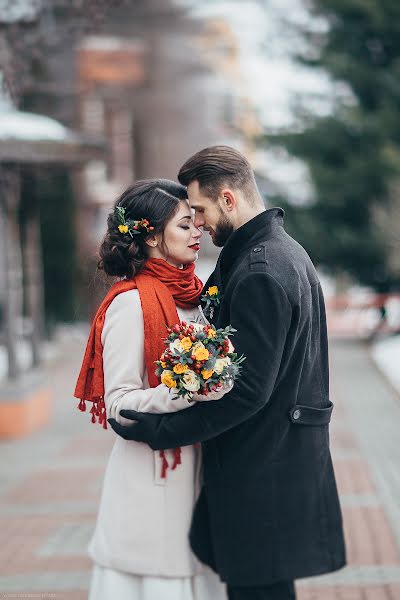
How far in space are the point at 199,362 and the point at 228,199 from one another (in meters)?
0.62

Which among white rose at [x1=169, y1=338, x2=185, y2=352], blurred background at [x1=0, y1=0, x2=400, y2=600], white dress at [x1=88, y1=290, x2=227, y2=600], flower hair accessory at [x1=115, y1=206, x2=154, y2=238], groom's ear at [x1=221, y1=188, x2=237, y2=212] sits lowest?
blurred background at [x1=0, y1=0, x2=400, y2=600]

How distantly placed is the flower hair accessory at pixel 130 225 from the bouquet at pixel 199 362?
493 millimetres

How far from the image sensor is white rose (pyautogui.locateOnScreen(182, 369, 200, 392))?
2.38m

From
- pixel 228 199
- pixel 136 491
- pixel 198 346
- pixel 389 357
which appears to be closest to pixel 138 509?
pixel 136 491

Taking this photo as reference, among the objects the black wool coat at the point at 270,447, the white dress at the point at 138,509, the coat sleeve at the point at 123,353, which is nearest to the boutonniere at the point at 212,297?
the black wool coat at the point at 270,447

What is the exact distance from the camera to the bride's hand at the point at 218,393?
7.86ft

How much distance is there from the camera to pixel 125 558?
9.16 ft

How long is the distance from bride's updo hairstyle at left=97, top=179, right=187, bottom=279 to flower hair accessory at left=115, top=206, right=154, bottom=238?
0.01 meters

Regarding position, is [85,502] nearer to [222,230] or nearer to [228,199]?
[222,230]

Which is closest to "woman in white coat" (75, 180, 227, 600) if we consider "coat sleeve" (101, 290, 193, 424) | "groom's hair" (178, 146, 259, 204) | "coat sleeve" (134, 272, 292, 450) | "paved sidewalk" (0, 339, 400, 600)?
"coat sleeve" (101, 290, 193, 424)

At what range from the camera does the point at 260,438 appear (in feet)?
8.84

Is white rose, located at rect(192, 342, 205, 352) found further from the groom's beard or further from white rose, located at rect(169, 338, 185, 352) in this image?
the groom's beard

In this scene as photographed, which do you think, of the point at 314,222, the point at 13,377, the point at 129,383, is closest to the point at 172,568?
the point at 129,383

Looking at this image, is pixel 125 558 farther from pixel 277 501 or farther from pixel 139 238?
pixel 139 238
